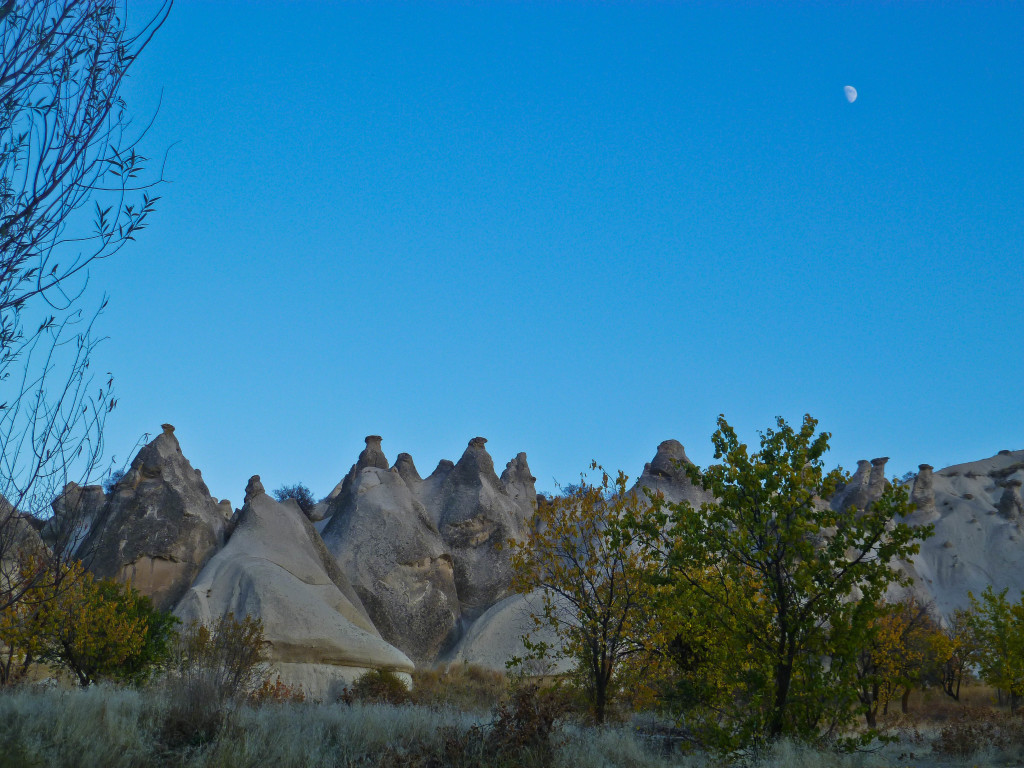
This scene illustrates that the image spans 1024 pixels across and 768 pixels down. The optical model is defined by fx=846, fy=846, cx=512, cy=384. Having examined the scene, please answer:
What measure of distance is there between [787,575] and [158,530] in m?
24.2

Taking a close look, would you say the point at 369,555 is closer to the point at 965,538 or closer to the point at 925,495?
the point at 925,495

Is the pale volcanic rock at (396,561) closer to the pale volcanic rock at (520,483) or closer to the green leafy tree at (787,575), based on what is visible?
the pale volcanic rock at (520,483)

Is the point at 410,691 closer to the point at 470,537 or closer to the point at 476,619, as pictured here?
the point at 476,619

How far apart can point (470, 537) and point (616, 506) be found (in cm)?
2343

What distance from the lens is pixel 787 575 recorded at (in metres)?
10.5

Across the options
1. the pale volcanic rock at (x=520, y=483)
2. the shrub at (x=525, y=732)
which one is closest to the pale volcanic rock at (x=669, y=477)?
the pale volcanic rock at (x=520, y=483)

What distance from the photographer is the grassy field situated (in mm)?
7570

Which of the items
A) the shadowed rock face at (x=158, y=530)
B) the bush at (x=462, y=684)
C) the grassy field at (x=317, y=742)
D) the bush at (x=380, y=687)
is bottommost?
the bush at (x=462, y=684)

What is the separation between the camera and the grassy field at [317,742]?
7570 mm

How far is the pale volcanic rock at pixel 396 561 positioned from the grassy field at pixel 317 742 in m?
21.7

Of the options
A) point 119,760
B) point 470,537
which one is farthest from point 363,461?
point 119,760

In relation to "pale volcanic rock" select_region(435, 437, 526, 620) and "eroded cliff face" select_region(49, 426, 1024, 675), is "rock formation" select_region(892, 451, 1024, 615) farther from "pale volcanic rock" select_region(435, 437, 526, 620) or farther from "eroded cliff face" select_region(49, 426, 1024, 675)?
"pale volcanic rock" select_region(435, 437, 526, 620)

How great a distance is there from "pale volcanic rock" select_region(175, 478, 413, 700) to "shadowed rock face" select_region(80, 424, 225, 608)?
4.07 feet

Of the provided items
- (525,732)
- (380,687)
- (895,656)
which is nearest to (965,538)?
(895,656)
